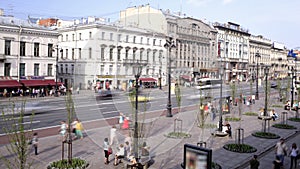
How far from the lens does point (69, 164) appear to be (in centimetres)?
1222

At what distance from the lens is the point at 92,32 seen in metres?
35.0

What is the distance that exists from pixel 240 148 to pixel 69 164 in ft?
30.5

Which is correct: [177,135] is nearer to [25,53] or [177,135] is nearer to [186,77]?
[25,53]

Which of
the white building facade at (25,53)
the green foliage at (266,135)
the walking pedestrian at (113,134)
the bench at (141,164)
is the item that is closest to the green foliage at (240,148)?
the green foliage at (266,135)

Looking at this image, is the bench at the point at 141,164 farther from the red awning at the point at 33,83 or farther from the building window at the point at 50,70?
the building window at the point at 50,70

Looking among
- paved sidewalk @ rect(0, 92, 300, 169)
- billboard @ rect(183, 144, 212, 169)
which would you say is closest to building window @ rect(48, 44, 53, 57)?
paved sidewalk @ rect(0, 92, 300, 169)

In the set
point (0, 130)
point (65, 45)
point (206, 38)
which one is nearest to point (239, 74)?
point (206, 38)

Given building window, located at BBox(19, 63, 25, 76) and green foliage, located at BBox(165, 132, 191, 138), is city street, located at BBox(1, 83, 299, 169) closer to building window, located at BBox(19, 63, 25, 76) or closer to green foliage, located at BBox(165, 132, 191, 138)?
green foliage, located at BBox(165, 132, 191, 138)

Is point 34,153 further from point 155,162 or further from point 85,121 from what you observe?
point 85,121

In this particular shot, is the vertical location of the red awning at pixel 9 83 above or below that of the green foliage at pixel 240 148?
above

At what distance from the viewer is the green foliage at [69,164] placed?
470 inches

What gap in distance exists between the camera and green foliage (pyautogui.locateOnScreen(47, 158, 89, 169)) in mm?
11945

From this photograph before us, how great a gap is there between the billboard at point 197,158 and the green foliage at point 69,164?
529cm

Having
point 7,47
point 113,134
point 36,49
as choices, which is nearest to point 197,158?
point 113,134
